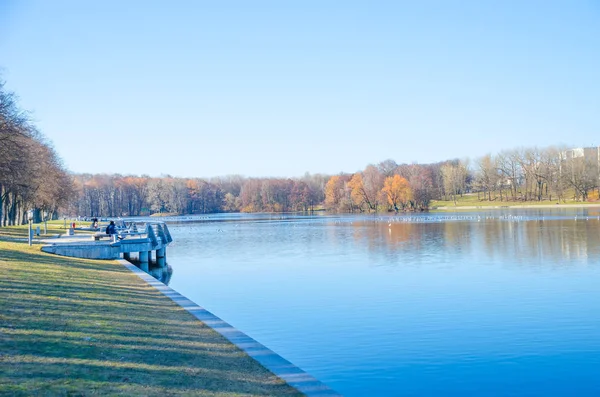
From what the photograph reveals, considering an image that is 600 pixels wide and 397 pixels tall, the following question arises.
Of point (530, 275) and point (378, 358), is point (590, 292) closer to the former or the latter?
point (530, 275)

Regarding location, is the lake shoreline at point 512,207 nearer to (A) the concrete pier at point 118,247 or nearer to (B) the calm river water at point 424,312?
(B) the calm river water at point 424,312

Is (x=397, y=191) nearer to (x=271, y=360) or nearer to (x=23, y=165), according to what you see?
(x=23, y=165)

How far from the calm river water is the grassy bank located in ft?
8.13

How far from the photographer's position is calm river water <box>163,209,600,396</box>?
39.8 ft

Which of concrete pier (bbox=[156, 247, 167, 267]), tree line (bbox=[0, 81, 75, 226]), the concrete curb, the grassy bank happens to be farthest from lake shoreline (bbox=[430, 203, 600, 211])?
the grassy bank

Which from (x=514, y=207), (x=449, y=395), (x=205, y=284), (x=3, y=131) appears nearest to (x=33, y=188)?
(x=3, y=131)

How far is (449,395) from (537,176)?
123 m

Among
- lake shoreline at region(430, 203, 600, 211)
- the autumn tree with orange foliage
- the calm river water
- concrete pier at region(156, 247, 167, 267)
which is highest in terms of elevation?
the autumn tree with orange foliage

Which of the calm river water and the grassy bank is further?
the calm river water

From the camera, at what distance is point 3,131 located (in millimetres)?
28812

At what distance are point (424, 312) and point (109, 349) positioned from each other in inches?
440

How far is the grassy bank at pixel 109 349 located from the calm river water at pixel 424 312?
8.13ft

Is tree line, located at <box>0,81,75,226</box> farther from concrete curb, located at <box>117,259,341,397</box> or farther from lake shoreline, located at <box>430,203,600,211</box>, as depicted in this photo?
lake shoreline, located at <box>430,203,600,211</box>

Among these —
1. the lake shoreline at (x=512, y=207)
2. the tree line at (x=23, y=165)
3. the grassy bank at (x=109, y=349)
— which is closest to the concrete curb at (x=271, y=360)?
the grassy bank at (x=109, y=349)
